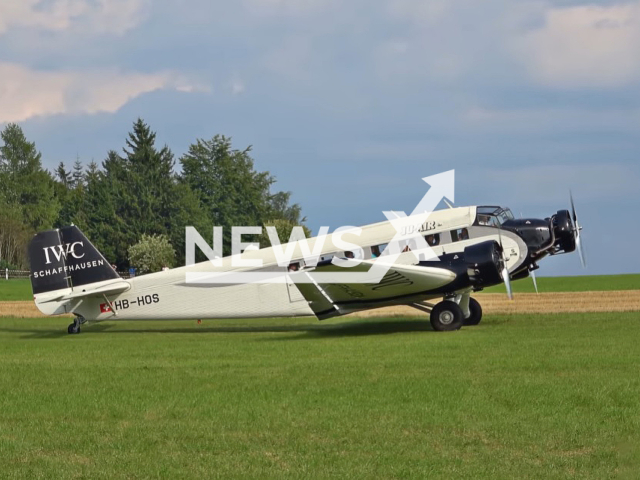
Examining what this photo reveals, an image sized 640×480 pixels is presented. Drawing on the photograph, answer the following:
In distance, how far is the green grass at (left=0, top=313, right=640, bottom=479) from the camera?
8.04m

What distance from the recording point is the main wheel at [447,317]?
20.0 metres

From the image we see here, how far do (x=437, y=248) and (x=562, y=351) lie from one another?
5.82m

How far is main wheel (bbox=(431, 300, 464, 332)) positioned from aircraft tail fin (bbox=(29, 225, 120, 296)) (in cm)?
895

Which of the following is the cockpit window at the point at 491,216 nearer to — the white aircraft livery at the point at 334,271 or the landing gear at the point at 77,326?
the white aircraft livery at the point at 334,271

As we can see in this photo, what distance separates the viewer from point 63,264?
74.6ft

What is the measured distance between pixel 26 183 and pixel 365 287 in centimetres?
8419

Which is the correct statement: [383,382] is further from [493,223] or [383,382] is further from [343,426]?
[493,223]

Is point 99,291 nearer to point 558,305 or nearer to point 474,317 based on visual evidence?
point 474,317

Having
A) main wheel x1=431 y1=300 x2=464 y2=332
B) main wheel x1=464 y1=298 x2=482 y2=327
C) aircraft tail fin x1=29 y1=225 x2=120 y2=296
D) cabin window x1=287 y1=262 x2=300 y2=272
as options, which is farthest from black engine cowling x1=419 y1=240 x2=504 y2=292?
aircraft tail fin x1=29 y1=225 x2=120 y2=296

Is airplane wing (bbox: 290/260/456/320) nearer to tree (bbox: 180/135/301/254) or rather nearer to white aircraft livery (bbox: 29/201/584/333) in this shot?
white aircraft livery (bbox: 29/201/584/333)

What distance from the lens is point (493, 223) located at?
2086cm

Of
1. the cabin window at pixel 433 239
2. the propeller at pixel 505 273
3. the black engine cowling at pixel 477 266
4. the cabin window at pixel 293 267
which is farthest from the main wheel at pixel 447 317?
the cabin window at pixel 293 267

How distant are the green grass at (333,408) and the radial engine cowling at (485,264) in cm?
133

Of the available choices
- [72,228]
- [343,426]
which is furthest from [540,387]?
[72,228]
